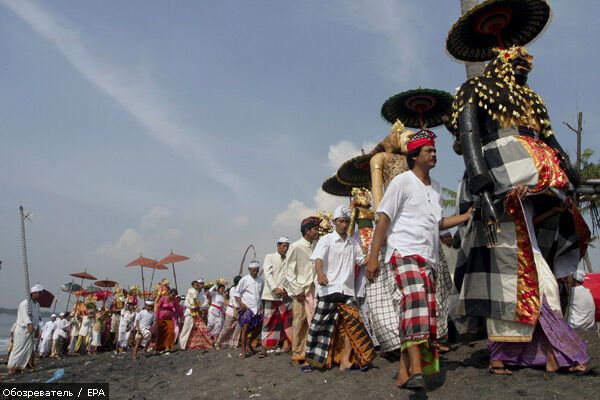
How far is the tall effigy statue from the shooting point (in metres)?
3.31

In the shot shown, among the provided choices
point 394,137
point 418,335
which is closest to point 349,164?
point 394,137

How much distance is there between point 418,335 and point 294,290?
3.62 meters

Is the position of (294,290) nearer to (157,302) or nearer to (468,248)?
(468,248)

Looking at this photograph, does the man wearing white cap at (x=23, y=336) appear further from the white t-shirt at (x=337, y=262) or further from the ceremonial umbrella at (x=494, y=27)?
the ceremonial umbrella at (x=494, y=27)

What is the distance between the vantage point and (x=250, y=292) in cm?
909

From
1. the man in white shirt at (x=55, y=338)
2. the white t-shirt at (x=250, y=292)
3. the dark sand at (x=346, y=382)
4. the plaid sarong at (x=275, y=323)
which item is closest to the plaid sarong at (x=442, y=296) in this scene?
the dark sand at (x=346, y=382)

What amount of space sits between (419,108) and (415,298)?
12.4ft

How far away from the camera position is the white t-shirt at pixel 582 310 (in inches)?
286

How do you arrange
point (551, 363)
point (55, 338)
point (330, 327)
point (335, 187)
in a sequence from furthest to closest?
point (55, 338) < point (335, 187) < point (330, 327) < point (551, 363)

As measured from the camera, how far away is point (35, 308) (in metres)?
11.5

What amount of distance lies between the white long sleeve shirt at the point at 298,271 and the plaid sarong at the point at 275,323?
4.74 feet

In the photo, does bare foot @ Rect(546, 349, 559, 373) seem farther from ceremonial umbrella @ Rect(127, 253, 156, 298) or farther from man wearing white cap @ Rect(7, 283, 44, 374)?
ceremonial umbrella @ Rect(127, 253, 156, 298)

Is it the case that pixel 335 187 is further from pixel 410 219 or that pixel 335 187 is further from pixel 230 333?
pixel 230 333

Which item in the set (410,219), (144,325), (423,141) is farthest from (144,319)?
(423,141)
